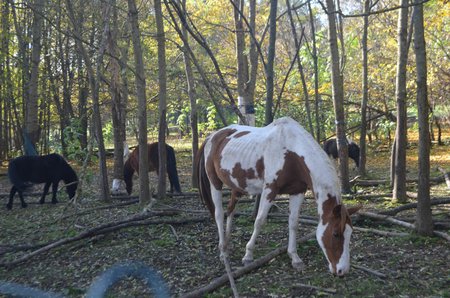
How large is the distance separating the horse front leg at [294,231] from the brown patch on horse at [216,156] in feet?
3.61

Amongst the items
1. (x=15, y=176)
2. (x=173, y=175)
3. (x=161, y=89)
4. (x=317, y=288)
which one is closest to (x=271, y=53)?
(x=161, y=89)

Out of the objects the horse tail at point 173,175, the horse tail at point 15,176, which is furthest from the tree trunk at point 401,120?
the horse tail at point 15,176

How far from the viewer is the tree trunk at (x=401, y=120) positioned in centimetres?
727

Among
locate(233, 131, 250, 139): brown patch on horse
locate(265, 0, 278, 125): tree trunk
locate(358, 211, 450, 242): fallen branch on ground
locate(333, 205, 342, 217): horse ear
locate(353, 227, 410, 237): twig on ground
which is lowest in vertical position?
locate(353, 227, 410, 237): twig on ground

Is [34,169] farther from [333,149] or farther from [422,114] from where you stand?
[333,149]

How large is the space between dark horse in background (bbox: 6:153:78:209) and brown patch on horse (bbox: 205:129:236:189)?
16.7 feet

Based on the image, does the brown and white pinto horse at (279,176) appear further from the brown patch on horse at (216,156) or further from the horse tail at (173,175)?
the horse tail at (173,175)

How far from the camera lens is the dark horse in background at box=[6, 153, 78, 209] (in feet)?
32.0

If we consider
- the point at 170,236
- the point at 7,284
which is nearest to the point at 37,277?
the point at 7,284

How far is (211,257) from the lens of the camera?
5.41 metres

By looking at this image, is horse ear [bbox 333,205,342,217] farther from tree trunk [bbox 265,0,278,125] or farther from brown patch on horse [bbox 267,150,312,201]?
tree trunk [bbox 265,0,278,125]

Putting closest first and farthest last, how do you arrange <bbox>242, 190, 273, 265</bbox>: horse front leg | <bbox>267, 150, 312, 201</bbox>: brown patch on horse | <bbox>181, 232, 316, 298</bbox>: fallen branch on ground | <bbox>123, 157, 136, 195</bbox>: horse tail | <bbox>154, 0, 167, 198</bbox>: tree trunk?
<bbox>181, 232, 316, 298</bbox>: fallen branch on ground < <bbox>267, 150, 312, 201</bbox>: brown patch on horse < <bbox>242, 190, 273, 265</bbox>: horse front leg < <bbox>154, 0, 167, 198</bbox>: tree trunk < <bbox>123, 157, 136, 195</bbox>: horse tail

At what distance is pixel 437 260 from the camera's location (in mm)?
4625

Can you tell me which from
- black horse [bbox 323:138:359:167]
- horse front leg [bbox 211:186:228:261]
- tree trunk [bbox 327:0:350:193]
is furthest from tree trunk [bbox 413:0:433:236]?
black horse [bbox 323:138:359:167]
